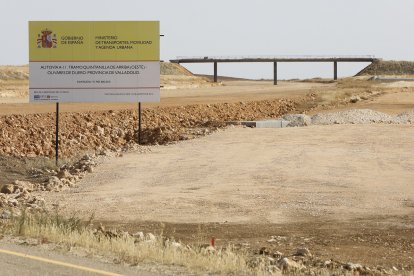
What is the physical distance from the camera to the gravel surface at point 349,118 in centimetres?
4175

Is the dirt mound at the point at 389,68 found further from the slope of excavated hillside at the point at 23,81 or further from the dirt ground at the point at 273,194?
the dirt ground at the point at 273,194

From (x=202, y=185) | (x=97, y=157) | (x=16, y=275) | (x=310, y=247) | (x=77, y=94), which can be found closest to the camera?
(x=16, y=275)

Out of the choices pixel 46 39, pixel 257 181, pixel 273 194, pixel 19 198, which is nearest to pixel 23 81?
pixel 46 39

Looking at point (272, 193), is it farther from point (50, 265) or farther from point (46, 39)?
point (46, 39)

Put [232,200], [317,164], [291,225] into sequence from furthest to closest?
[317,164] < [232,200] < [291,225]

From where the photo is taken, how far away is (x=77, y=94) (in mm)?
31984

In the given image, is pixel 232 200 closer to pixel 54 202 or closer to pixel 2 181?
pixel 54 202

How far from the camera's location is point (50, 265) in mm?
11758

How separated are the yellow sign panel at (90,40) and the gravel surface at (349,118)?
11296 mm

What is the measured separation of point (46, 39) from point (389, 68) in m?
144

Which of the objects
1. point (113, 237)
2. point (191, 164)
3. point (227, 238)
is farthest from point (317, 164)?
point (113, 237)

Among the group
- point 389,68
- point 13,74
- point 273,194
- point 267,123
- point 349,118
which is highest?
point 389,68

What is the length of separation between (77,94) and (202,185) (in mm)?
9478

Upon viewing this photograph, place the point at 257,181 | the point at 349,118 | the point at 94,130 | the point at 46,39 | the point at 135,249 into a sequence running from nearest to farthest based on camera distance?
the point at 135,249, the point at 257,181, the point at 46,39, the point at 94,130, the point at 349,118
